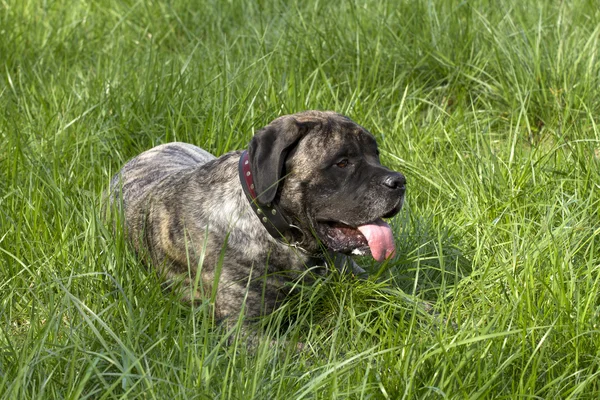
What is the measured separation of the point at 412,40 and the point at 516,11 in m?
0.76

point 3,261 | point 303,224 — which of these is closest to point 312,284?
point 303,224

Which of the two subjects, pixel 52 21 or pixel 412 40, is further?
pixel 52 21

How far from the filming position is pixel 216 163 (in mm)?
4422

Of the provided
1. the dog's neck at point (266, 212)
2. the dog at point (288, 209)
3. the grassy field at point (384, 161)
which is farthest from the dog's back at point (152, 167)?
the dog's neck at point (266, 212)

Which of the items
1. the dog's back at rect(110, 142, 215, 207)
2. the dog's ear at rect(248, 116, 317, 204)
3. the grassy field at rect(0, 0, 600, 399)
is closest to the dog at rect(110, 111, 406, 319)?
the dog's ear at rect(248, 116, 317, 204)

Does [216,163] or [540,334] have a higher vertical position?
[216,163]

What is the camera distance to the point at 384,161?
5.43 meters

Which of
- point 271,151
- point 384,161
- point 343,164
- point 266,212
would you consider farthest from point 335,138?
point 384,161

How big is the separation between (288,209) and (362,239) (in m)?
0.37

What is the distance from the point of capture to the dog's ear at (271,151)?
3.93 m

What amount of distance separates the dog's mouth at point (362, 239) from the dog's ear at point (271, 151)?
334 millimetres

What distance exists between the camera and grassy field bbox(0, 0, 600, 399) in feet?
10.6

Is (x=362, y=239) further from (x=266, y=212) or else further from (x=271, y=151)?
(x=271, y=151)

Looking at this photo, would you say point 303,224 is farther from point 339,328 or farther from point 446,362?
point 446,362
